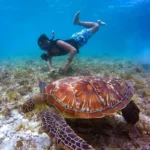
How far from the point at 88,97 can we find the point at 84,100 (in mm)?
98

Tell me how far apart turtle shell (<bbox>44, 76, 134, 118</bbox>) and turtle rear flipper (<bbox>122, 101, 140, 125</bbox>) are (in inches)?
7.1

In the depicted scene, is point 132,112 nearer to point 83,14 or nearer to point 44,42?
point 44,42

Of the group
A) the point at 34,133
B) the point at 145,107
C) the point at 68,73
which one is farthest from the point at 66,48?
the point at 34,133

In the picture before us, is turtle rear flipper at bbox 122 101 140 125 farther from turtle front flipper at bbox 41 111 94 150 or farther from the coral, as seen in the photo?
the coral

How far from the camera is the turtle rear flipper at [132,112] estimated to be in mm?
2979

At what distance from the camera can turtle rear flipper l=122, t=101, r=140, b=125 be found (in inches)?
117

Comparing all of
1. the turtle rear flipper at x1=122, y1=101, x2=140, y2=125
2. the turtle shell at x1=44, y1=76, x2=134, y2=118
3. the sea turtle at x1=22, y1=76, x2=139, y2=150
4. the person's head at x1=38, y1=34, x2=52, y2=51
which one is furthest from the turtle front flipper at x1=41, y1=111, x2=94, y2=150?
the person's head at x1=38, y1=34, x2=52, y2=51

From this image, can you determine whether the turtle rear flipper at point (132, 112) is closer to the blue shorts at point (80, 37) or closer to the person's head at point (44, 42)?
the person's head at point (44, 42)

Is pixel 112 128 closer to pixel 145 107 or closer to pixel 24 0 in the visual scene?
pixel 145 107

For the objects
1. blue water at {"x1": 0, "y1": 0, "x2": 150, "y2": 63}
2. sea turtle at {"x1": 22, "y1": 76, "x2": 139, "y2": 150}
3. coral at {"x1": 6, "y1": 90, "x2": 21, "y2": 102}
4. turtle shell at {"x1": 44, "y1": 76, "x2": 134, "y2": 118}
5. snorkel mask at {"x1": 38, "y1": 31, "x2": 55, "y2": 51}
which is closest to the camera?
sea turtle at {"x1": 22, "y1": 76, "x2": 139, "y2": 150}

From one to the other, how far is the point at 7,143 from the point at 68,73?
186 inches

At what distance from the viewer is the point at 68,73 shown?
23.2 feet

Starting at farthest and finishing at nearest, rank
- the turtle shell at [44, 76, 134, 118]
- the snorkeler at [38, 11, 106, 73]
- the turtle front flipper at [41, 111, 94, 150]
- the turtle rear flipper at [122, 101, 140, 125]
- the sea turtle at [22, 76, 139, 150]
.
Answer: the snorkeler at [38, 11, 106, 73], the turtle rear flipper at [122, 101, 140, 125], the turtle shell at [44, 76, 134, 118], the sea turtle at [22, 76, 139, 150], the turtle front flipper at [41, 111, 94, 150]

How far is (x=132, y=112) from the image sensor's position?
9.84 feet
